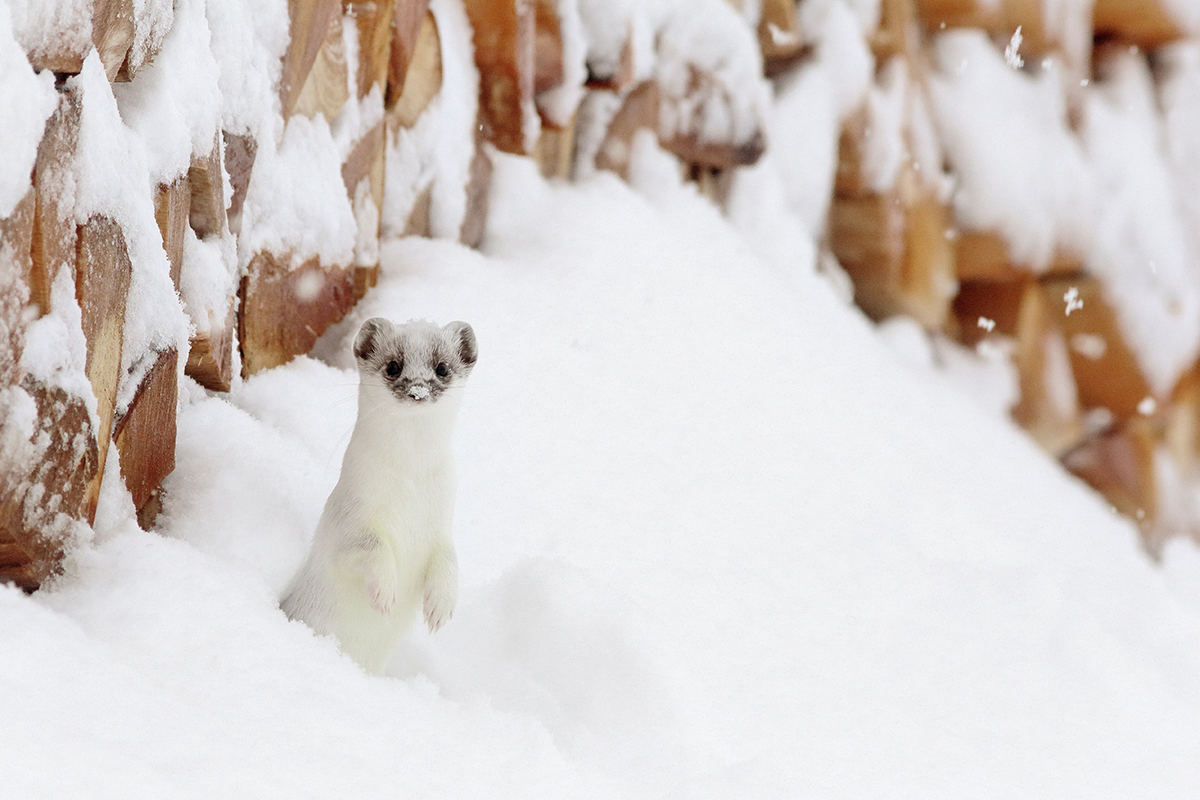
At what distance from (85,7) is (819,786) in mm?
1601

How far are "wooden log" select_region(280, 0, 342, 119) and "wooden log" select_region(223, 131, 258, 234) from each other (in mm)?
190

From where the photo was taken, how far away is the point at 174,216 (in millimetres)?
1789

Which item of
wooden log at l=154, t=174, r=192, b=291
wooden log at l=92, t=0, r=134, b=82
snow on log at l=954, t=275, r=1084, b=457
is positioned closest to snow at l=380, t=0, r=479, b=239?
wooden log at l=154, t=174, r=192, b=291

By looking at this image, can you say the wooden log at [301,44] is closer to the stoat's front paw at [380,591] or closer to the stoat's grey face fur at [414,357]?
the stoat's grey face fur at [414,357]

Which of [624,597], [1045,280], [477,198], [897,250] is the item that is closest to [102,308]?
[624,597]

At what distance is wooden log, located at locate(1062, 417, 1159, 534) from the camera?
5336 mm

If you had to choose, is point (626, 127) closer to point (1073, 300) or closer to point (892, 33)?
point (892, 33)

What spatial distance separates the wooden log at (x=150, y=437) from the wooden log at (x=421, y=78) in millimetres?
1469

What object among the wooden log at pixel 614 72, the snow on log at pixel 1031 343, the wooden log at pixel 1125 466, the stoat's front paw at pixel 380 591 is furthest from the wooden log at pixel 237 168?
the wooden log at pixel 1125 466

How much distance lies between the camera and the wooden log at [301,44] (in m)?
2.29

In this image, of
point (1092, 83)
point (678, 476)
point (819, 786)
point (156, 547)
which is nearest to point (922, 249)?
point (1092, 83)

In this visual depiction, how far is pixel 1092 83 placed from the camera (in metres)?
5.49

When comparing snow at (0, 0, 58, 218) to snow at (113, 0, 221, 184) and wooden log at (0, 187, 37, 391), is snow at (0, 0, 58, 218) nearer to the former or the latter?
wooden log at (0, 187, 37, 391)

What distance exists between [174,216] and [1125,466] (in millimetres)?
4949
